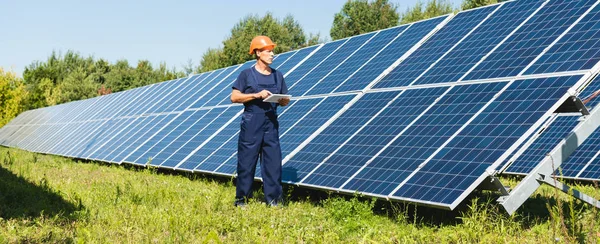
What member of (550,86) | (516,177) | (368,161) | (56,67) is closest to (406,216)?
(368,161)

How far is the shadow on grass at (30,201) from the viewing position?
796cm

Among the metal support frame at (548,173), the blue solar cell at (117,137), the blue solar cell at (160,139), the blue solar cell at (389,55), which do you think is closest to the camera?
the metal support frame at (548,173)

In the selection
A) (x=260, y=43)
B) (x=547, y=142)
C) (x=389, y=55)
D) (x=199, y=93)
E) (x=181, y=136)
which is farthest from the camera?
(x=199, y=93)

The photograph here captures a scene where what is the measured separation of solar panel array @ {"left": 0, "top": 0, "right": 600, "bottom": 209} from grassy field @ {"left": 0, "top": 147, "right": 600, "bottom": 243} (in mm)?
348

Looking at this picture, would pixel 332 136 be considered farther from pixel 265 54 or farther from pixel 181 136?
pixel 181 136

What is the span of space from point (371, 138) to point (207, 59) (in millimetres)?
59832

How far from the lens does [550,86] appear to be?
716 centimetres

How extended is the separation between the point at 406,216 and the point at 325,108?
3.32 metres

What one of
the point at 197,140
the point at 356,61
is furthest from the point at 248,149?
the point at 197,140

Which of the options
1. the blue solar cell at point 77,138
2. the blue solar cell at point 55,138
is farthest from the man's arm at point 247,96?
the blue solar cell at point 55,138

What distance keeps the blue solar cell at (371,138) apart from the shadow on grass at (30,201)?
2870 mm

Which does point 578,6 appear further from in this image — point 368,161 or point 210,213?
point 210,213

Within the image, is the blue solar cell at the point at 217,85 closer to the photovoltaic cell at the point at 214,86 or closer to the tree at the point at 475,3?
the photovoltaic cell at the point at 214,86

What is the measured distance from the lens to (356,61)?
11672mm
